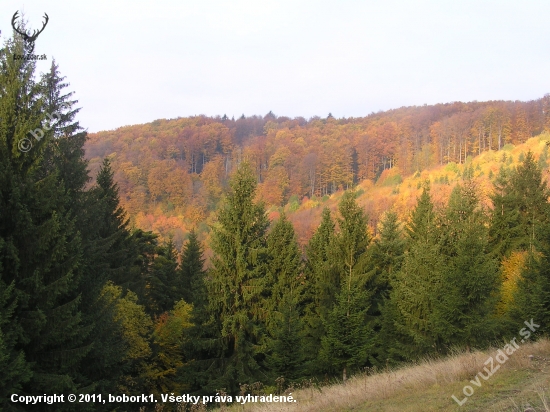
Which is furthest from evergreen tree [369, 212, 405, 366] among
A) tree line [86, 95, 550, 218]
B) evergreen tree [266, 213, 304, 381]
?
tree line [86, 95, 550, 218]

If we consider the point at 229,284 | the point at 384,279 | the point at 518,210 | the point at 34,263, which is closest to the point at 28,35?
the point at 34,263

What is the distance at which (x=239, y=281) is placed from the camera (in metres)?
18.8

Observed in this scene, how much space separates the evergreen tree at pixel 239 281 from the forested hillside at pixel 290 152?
185 feet

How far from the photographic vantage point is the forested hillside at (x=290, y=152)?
107 m

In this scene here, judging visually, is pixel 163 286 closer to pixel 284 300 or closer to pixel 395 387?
pixel 284 300

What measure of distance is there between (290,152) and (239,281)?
121 m

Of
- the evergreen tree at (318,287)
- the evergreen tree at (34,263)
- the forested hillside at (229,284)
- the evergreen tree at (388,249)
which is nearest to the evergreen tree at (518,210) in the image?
the forested hillside at (229,284)

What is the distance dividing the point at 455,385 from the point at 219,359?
11657 millimetres

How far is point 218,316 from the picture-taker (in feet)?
61.4

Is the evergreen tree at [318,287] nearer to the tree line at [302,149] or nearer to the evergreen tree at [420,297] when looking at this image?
the evergreen tree at [420,297]

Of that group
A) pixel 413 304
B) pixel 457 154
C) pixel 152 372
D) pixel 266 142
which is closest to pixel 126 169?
pixel 266 142

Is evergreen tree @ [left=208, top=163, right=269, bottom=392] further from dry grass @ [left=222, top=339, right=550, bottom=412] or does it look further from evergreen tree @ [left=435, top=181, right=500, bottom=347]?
evergreen tree @ [left=435, top=181, right=500, bottom=347]

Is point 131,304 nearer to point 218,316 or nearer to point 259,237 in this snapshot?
point 218,316

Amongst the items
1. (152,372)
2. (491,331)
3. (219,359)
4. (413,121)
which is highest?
(413,121)
